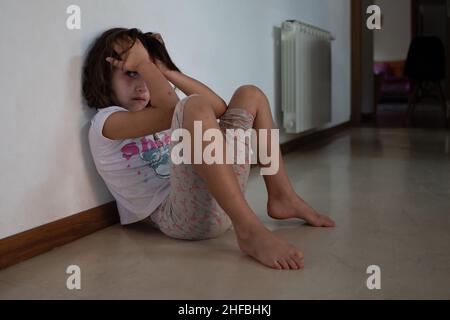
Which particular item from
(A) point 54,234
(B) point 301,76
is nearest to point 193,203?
(A) point 54,234

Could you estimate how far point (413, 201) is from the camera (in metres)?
1.81

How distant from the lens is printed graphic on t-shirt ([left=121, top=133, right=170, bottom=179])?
1.50 meters

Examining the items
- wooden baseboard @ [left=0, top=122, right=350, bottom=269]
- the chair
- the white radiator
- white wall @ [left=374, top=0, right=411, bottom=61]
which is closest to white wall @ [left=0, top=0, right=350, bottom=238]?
wooden baseboard @ [left=0, top=122, right=350, bottom=269]

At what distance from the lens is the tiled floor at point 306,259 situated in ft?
3.43

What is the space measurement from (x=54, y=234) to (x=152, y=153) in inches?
13.4

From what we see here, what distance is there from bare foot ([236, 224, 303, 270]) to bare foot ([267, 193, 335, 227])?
0.94ft

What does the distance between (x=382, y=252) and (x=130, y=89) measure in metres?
0.79

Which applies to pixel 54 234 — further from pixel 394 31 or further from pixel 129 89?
pixel 394 31

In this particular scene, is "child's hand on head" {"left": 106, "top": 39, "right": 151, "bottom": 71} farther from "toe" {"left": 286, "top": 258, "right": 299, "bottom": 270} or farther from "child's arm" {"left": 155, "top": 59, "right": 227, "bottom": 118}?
"toe" {"left": 286, "top": 258, "right": 299, "bottom": 270}

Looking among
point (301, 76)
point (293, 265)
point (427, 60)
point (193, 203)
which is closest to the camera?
point (293, 265)

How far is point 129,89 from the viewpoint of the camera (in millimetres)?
1542

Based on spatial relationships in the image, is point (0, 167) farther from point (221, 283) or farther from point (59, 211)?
point (221, 283)

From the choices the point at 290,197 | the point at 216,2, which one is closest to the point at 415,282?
the point at 290,197

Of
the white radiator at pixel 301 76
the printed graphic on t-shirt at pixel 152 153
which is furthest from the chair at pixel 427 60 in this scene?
the printed graphic on t-shirt at pixel 152 153
